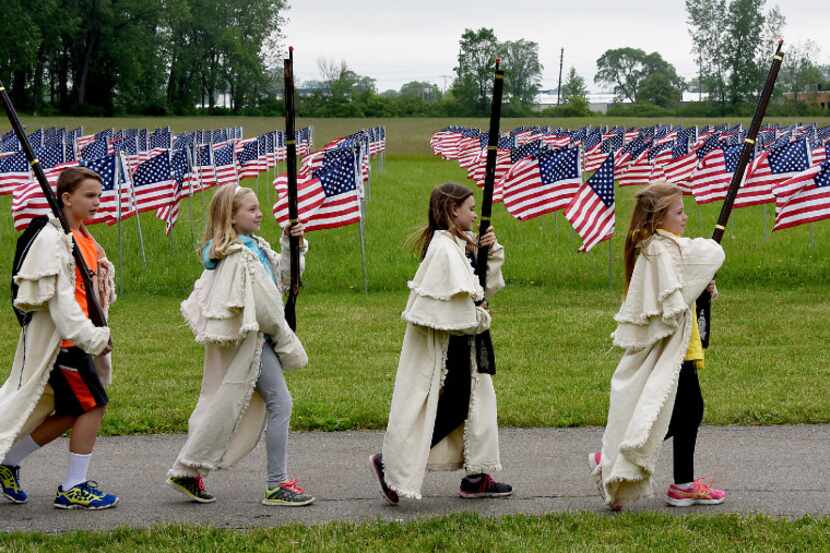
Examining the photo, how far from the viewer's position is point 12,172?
2431 centimetres

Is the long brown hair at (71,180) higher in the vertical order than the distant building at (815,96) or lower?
higher

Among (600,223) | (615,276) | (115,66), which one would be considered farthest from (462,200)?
(115,66)

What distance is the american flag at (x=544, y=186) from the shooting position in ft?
62.0

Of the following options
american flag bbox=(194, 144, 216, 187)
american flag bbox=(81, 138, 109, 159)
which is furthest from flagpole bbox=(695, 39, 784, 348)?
american flag bbox=(81, 138, 109, 159)

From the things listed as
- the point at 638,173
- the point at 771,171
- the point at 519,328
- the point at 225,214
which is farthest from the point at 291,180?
the point at 638,173

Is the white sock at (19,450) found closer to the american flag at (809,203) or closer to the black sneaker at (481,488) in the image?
the black sneaker at (481,488)

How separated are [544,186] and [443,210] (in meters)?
12.6

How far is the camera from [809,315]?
13945 mm

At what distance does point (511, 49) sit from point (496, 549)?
5248 inches

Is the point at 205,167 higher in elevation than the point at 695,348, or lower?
lower

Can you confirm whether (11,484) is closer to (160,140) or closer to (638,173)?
(638,173)

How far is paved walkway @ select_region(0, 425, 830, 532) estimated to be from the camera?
638 cm

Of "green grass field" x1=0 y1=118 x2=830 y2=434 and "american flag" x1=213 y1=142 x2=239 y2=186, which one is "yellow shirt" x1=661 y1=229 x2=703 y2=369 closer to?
"green grass field" x1=0 y1=118 x2=830 y2=434

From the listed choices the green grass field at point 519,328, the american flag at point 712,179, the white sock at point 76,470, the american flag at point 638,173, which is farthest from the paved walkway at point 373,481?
the american flag at point 638,173
